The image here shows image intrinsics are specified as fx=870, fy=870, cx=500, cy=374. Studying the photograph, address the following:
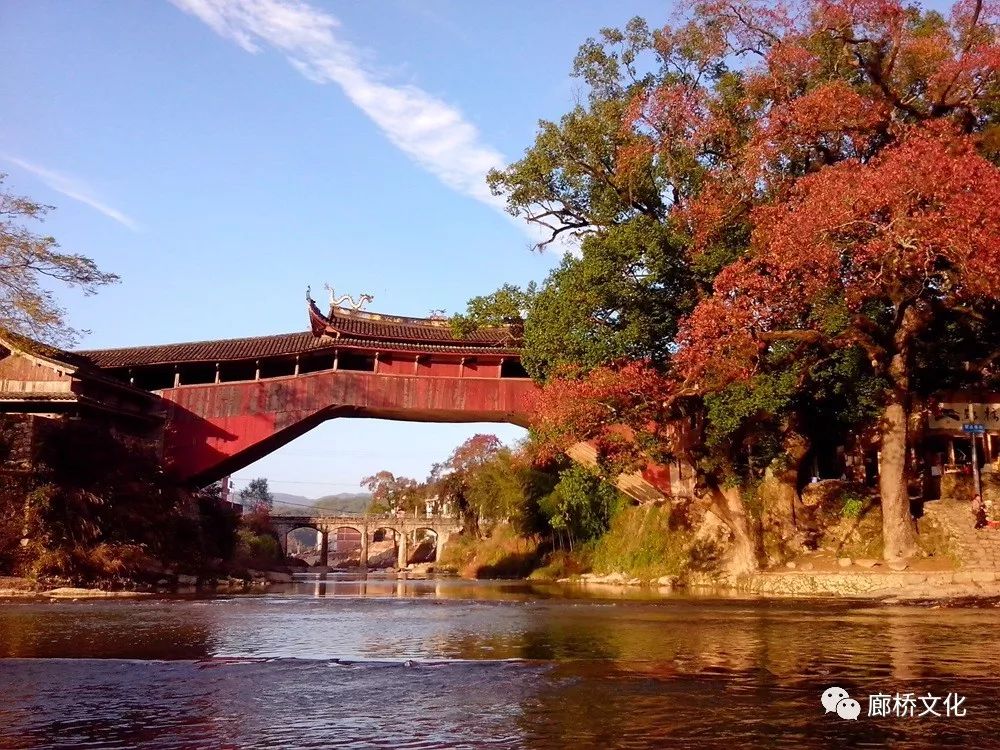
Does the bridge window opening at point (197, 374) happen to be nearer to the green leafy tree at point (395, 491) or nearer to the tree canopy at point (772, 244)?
the tree canopy at point (772, 244)

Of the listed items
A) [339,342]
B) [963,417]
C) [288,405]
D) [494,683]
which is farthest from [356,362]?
[494,683]

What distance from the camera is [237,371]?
3400cm

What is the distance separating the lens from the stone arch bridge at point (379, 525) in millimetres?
65688

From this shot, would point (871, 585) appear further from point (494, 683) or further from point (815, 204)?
point (494, 683)

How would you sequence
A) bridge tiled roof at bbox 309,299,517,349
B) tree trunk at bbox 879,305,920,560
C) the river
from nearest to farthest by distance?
the river → tree trunk at bbox 879,305,920,560 → bridge tiled roof at bbox 309,299,517,349

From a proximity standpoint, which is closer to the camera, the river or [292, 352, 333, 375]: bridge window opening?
the river

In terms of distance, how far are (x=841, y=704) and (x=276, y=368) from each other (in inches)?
1204

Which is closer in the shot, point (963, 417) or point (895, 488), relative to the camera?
point (895, 488)

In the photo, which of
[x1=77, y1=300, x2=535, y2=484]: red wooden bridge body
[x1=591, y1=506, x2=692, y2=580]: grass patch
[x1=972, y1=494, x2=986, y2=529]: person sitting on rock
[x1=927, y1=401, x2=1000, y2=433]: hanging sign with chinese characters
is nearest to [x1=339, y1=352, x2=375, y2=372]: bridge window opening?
[x1=77, y1=300, x2=535, y2=484]: red wooden bridge body

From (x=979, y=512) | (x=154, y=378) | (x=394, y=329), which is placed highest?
(x=394, y=329)

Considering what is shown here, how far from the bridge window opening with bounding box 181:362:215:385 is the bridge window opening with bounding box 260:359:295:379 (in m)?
1.95

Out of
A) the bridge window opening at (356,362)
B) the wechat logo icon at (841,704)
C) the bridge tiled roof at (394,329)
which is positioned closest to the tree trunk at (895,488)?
the bridge tiled roof at (394,329)

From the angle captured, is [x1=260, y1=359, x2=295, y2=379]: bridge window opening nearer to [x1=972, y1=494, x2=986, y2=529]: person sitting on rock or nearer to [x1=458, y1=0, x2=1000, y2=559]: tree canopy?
[x1=458, y1=0, x2=1000, y2=559]: tree canopy

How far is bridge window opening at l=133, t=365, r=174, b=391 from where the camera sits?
34.1m
